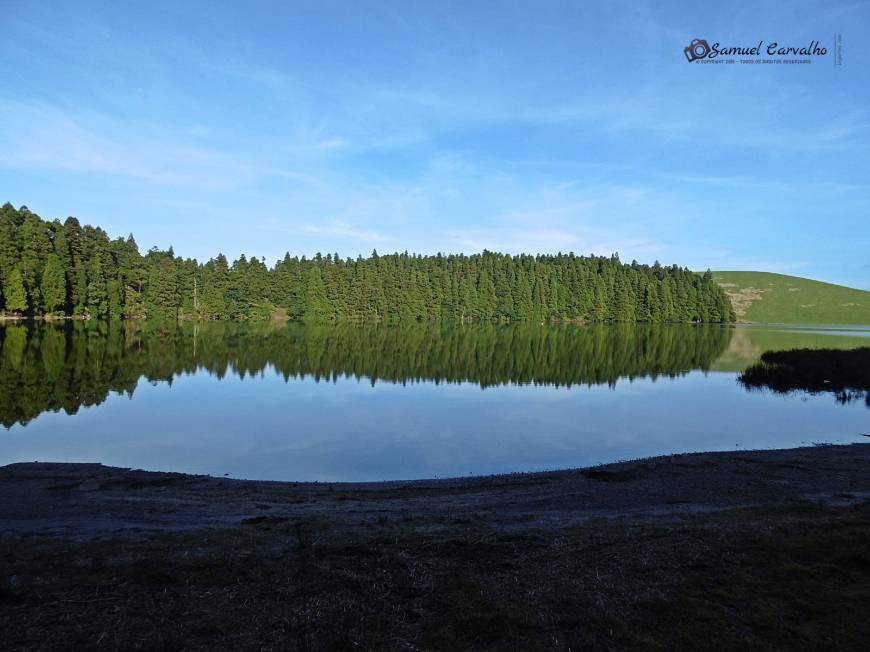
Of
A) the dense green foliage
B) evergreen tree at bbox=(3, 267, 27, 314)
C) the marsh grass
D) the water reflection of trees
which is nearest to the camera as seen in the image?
the water reflection of trees

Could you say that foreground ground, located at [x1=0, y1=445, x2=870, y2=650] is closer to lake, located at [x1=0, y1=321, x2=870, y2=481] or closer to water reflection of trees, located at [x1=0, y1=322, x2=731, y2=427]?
lake, located at [x1=0, y1=321, x2=870, y2=481]

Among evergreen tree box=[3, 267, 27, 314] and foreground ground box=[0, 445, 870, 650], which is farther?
evergreen tree box=[3, 267, 27, 314]

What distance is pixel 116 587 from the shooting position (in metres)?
6.87

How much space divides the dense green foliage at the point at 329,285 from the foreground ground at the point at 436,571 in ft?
293

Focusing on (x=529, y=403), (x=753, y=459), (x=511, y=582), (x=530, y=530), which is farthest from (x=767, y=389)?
(x=511, y=582)

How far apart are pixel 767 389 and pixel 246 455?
34230mm

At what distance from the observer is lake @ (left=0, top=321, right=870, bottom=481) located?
18625mm

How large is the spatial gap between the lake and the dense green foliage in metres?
47.9

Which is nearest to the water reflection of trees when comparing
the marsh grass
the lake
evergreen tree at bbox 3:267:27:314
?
the lake

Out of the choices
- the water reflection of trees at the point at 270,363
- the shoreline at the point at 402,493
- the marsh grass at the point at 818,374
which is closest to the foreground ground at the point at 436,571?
the shoreline at the point at 402,493

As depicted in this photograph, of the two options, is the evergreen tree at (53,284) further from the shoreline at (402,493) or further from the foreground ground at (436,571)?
the foreground ground at (436,571)

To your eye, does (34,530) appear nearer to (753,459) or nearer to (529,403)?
(753,459)

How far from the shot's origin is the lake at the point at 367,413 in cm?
1862

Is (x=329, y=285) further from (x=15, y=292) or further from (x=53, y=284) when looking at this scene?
(x=15, y=292)
